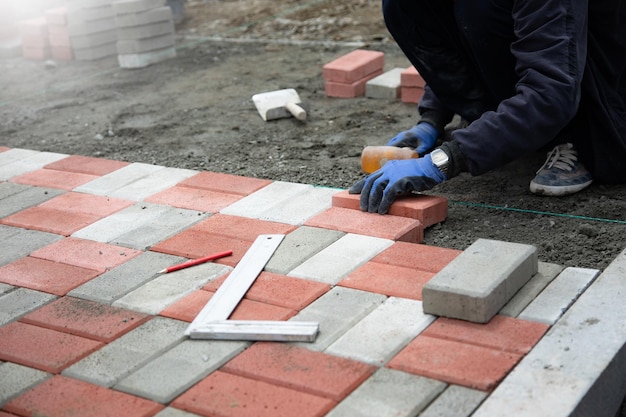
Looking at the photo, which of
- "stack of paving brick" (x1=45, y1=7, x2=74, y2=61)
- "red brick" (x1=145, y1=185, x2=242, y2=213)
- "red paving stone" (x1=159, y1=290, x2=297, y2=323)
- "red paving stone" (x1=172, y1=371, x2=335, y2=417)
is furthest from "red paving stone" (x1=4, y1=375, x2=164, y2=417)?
"stack of paving brick" (x1=45, y1=7, x2=74, y2=61)

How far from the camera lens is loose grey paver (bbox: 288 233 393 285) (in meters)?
3.06

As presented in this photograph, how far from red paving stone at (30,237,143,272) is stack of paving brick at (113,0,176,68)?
12.2 ft

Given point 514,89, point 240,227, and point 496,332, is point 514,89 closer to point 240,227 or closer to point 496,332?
point 240,227

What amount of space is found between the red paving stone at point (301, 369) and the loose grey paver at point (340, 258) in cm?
47

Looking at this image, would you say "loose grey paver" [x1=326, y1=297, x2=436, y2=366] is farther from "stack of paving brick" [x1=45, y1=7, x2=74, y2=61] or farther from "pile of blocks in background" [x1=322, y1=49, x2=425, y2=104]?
"stack of paving brick" [x1=45, y1=7, x2=74, y2=61]

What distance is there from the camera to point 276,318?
279cm

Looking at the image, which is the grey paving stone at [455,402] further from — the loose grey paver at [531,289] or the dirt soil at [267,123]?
the dirt soil at [267,123]

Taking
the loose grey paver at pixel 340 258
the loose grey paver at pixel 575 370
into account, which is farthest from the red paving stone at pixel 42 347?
the loose grey paver at pixel 575 370

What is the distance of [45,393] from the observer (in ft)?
8.18

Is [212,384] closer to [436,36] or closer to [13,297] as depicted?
[13,297]

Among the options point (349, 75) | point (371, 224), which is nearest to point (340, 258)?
point (371, 224)

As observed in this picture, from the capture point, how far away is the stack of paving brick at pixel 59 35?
761 centimetres

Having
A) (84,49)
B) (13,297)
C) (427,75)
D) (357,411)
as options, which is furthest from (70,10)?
(357,411)

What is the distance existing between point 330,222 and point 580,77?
1131 millimetres
